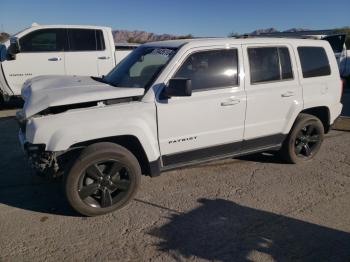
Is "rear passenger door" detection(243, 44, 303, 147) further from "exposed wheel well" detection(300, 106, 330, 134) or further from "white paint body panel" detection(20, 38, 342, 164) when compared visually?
"exposed wheel well" detection(300, 106, 330, 134)

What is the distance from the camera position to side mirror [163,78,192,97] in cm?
370

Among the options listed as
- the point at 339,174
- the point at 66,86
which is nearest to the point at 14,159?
the point at 66,86

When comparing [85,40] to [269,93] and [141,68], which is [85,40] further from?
[269,93]

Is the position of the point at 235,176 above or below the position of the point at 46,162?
below

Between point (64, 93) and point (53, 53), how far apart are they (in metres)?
5.54

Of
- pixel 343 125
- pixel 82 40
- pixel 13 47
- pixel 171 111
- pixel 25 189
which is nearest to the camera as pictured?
pixel 171 111

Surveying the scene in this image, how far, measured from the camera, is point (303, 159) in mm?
5359

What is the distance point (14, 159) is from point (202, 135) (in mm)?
3032

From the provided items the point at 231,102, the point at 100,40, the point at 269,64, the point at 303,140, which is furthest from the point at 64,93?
the point at 100,40

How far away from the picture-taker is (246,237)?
3.41 m

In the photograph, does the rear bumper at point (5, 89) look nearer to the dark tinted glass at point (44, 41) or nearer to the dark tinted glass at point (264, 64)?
the dark tinted glass at point (44, 41)

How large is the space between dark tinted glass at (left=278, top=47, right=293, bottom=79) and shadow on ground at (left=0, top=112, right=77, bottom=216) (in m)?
3.19

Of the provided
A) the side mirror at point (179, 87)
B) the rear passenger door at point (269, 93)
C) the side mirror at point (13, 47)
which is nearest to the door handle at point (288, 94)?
the rear passenger door at point (269, 93)

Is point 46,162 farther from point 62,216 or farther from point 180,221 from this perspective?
point 180,221
